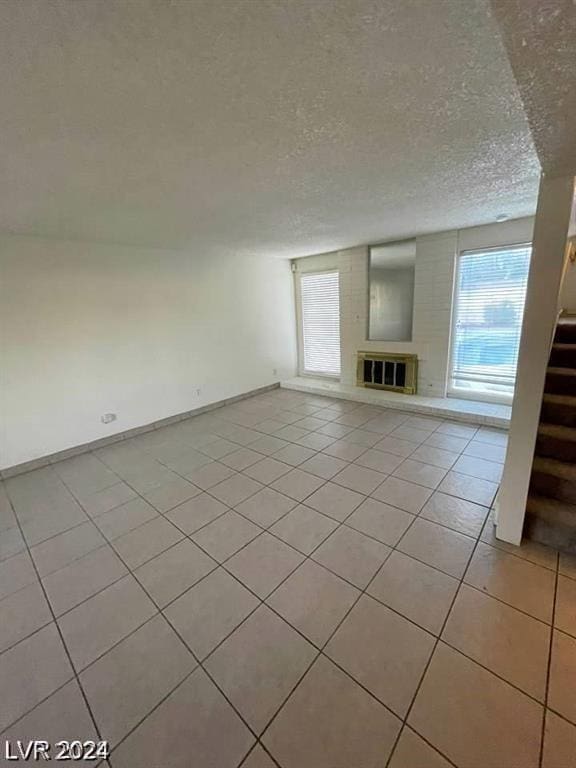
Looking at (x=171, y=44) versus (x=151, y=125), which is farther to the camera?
(x=151, y=125)

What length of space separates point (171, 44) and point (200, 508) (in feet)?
8.31

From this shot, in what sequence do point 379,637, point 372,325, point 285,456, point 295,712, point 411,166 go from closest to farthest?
point 295,712 < point 379,637 < point 411,166 < point 285,456 < point 372,325

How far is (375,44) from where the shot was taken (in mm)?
1017

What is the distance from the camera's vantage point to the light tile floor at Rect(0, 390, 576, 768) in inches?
44.8

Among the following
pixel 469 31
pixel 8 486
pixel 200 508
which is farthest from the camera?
pixel 8 486

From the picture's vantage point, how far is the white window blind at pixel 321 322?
213 inches

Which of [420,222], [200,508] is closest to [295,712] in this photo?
[200,508]

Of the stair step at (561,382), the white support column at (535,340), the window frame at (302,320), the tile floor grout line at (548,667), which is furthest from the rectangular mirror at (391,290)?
A: the tile floor grout line at (548,667)

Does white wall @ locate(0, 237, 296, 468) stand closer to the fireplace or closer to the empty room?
the empty room

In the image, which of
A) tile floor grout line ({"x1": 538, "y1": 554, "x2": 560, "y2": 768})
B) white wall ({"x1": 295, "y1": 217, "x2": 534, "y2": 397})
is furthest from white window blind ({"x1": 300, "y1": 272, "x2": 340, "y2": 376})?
tile floor grout line ({"x1": 538, "y1": 554, "x2": 560, "y2": 768})

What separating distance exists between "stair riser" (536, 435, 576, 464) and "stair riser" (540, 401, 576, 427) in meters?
0.28

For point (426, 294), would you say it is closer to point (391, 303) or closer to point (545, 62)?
point (391, 303)

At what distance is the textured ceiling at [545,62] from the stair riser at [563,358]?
1.94 m

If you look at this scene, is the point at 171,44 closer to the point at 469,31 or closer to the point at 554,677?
the point at 469,31
